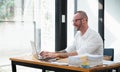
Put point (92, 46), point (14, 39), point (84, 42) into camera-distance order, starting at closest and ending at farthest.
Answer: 1. point (92, 46)
2. point (84, 42)
3. point (14, 39)

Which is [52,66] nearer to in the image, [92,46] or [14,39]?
[92,46]

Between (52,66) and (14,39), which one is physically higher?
(14,39)

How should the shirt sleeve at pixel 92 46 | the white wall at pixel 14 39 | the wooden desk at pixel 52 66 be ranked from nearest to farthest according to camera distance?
the wooden desk at pixel 52 66 < the shirt sleeve at pixel 92 46 < the white wall at pixel 14 39

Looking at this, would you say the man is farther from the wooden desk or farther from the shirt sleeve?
the wooden desk

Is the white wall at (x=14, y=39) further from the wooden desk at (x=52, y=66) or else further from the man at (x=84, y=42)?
the man at (x=84, y=42)

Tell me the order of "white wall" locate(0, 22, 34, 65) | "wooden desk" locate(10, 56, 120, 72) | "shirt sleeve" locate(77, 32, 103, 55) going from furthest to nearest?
1. "white wall" locate(0, 22, 34, 65)
2. "shirt sleeve" locate(77, 32, 103, 55)
3. "wooden desk" locate(10, 56, 120, 72)

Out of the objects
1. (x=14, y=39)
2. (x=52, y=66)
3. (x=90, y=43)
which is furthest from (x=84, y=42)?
(x=14, y=39)

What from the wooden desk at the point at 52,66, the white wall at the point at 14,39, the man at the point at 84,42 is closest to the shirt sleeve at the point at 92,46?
the man at the point at 84,42

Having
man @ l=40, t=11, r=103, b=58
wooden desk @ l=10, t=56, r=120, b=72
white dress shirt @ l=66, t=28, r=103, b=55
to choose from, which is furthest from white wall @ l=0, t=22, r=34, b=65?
white dress shirt @ l=66, t=28, r=103, b=55

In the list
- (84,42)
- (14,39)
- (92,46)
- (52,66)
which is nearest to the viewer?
(52,66)

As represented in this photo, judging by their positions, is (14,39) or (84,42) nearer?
(84,42)

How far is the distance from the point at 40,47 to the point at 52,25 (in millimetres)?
445

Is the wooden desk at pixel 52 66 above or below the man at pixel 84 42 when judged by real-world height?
below

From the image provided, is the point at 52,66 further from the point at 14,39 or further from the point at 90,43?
the point at 14,39
